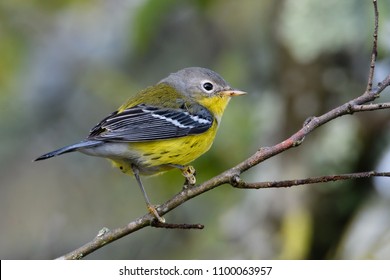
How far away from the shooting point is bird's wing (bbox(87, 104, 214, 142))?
149 inches

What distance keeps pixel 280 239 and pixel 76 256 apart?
265 cm

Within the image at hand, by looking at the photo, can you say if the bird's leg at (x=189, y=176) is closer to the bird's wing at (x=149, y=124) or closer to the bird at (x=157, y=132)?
the bird at (x=157, y=132)

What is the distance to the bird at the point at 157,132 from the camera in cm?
370

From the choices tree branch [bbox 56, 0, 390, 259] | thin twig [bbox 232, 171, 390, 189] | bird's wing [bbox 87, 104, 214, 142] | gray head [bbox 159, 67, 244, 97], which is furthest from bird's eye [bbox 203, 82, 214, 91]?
thin twig [bbox 232, 171, 390, 189]

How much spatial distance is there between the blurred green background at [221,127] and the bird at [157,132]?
980 millimetres

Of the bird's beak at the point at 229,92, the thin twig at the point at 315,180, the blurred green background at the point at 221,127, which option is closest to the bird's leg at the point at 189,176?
the thin twig at the point at 315,180

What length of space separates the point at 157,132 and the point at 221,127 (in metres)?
1.80

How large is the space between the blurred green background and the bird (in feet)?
3.21

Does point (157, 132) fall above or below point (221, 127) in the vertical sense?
below

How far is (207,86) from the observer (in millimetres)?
4551

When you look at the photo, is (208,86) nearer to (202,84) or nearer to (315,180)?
(202,84)

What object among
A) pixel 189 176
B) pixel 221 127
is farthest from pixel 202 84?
pixel 189 176

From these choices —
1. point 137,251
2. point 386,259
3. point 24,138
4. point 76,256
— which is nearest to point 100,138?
point 76,256

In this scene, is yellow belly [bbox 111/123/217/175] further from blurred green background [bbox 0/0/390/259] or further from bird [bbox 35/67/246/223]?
blurred green background [bbox 0/0/390/259]
